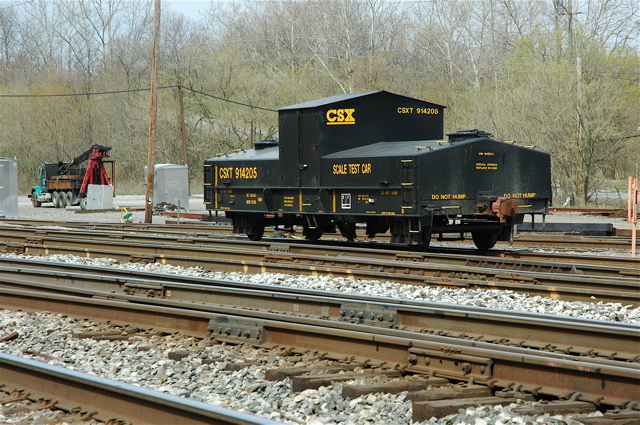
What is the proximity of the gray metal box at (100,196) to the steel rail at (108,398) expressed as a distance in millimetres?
29610

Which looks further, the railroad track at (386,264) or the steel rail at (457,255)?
the steel rail at (457,255)

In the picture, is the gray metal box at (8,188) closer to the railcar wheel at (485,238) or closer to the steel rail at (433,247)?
the steel rail at (433,247)

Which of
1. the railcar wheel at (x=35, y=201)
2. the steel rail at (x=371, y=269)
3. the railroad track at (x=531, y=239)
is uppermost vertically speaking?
the railcar wheel at (x=35, y=201)

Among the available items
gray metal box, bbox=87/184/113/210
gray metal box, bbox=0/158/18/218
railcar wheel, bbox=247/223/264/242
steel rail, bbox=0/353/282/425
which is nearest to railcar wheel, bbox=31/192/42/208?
gray metal box, bbox=87/184/113/210

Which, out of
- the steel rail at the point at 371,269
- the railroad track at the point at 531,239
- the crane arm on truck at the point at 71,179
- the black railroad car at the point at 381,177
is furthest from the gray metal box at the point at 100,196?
the black railroad car at the point at 381,177

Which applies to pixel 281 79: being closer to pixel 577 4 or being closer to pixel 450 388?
pixel 577 4

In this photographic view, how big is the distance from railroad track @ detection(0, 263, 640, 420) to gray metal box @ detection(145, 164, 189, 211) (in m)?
22.0

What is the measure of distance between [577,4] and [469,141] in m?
44.8

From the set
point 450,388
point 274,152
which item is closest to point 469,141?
point 274,152

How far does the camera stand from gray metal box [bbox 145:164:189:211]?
104 ft

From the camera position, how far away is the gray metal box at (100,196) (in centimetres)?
3428

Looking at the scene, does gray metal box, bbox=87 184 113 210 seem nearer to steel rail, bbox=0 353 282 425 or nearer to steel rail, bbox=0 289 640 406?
steel rail, bbox=0 289 640 406

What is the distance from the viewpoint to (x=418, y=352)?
5.79 metres

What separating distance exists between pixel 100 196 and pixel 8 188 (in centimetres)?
519
